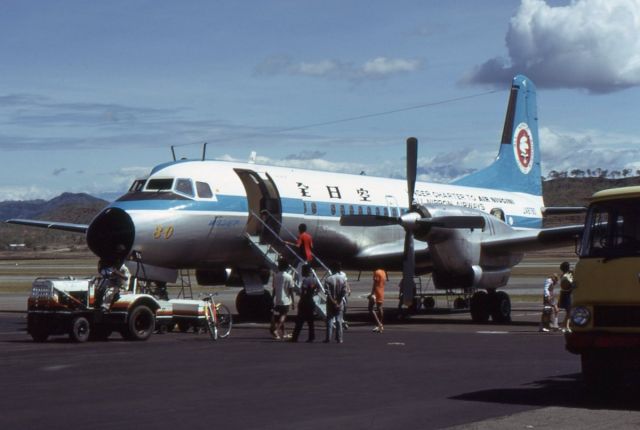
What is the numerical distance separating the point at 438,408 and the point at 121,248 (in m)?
12.9

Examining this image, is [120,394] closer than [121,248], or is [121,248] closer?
Result: [120,394]

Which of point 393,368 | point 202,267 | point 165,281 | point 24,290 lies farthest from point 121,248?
point 24,290

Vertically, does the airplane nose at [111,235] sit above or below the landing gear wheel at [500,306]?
above

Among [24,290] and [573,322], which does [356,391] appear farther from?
[24,290]

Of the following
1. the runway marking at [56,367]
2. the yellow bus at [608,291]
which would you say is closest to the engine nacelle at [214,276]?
the runway marking at [56,367]

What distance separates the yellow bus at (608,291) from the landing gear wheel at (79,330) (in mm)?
11976

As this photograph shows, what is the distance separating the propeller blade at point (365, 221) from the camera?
28.3m

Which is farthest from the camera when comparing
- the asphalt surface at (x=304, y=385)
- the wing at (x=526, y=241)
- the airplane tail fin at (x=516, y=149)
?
the airplane tail fin at (x=516, y=149)

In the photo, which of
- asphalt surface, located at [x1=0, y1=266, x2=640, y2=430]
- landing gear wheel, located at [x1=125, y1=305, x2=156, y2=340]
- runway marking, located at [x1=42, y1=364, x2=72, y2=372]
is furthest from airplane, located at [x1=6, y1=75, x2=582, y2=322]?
runway marking, located at [x1=42, y1=364, x2=72, y2=372]

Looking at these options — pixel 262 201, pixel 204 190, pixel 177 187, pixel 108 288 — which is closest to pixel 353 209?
pixel 262 201

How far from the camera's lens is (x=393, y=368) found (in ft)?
53.3

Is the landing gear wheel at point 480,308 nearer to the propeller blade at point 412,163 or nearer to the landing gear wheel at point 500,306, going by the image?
the landing gear wheel at point 500,306

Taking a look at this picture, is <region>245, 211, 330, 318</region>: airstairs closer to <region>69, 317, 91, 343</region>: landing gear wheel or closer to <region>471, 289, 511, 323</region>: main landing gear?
<region>471, 289, 511, 323</region>: main landing gear

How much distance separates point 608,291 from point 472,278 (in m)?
15.3
